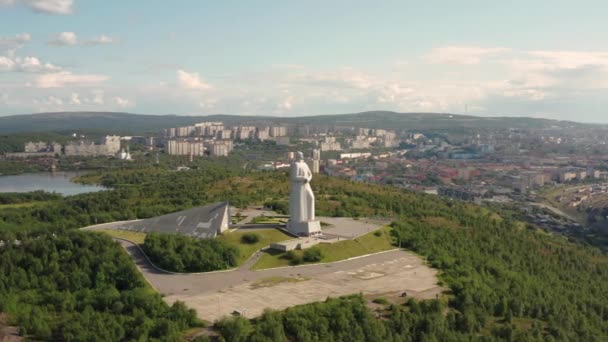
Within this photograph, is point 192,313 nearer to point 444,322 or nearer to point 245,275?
point 245,275

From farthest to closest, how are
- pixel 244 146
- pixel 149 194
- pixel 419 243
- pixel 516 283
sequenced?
pixel 244 146 < pixel 149 194 < pixel 419 243 < pixel 516 283

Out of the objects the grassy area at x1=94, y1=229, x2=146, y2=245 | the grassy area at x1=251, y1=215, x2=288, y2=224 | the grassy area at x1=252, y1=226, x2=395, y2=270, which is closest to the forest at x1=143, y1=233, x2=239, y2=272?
the grassy area at x1=252, y1=226, x2=395, y2=270

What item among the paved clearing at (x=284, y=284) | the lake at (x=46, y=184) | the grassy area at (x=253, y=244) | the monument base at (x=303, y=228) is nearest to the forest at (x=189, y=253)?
the paved clearing at (x=284, y=284)

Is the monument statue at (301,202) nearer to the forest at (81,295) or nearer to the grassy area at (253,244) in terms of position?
the grassy area at (253,244)

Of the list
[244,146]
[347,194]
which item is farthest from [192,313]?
[244,146]

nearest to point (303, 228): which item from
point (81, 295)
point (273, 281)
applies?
point (273, 281)
